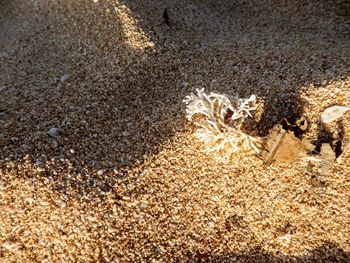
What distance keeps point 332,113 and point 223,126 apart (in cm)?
72

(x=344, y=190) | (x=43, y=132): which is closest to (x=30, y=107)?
(x=43, y=132)

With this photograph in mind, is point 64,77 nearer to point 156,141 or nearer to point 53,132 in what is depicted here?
point 53,132

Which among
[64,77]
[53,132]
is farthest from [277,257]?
[64,77]

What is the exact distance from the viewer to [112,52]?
10.4 feet

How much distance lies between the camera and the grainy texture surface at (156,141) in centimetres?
218

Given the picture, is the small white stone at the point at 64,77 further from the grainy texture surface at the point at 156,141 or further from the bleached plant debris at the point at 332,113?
the bleached plant debris at the point at 332,113

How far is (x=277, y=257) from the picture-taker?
7.08 feet

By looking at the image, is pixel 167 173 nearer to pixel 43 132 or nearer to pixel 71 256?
pixel 71 256

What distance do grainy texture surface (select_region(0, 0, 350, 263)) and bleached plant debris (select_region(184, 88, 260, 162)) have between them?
0.25ft

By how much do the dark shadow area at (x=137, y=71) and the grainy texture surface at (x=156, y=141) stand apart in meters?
0.01

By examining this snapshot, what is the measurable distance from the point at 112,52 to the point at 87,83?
0.35 meters

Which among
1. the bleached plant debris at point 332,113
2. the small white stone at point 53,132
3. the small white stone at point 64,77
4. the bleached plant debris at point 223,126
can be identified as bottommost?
the small white stone at point 53,132

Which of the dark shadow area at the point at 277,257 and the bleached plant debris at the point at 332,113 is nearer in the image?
the dark shadow area at the point at 277,257

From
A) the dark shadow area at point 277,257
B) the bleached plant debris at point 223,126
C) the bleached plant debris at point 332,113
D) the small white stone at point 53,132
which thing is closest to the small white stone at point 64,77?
the small white stone at point 53,132
